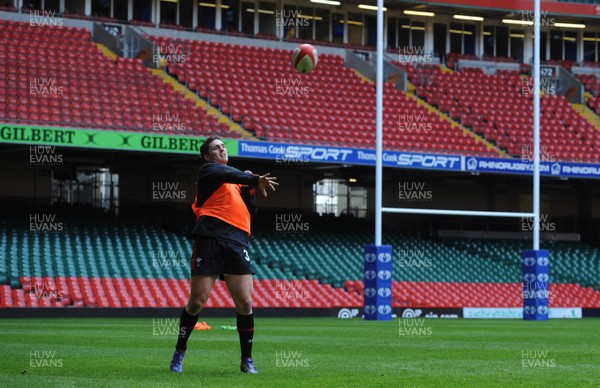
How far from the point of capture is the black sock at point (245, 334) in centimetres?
916

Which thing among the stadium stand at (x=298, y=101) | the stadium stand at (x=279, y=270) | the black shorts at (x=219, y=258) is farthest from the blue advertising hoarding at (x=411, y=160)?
the black shorts at (x=219, y=258)

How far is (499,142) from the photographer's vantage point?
37.3 metres

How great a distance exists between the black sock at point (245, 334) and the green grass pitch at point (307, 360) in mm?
222

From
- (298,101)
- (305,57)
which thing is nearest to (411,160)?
(298,101)

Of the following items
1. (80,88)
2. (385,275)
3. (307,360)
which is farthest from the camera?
(80,88)

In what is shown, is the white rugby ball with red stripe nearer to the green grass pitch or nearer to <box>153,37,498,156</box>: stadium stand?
the green grass pitch

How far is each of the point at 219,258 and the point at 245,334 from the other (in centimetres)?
70

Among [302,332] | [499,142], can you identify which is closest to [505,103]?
[499,142]

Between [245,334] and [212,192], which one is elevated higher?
[212,192]

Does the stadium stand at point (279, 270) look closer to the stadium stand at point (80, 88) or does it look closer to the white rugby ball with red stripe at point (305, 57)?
the stadium stand at point (80, 88)

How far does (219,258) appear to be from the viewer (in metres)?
9.02

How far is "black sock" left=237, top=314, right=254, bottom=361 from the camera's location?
9.16 metres

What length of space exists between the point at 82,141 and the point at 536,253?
1184 centimetres

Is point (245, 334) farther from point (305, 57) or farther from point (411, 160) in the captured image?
point (411, 160)
